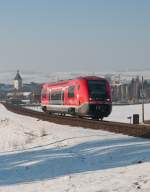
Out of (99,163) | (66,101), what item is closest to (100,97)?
(66,101)

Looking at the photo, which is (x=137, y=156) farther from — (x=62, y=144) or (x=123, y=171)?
(x=62, y=144)

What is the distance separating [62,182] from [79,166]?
2304 mm

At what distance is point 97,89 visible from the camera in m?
35.0

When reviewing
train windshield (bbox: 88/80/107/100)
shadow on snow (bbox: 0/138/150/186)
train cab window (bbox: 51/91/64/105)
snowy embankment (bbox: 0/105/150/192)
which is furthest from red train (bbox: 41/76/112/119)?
shadow on snow (bbox: 0/138/150/186)

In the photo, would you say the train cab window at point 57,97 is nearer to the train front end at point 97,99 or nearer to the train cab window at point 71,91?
the train cab window at point 71,91

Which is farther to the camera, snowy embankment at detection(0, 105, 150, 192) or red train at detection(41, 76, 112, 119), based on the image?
red train at detection(41, 76, 112, 119)

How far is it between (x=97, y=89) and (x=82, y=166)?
20591mm

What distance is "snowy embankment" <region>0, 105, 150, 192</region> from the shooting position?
11.7 m

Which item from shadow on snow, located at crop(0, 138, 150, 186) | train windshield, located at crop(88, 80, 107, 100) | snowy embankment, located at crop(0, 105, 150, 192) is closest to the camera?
snowy embankment, located at crop(0, 105, 150, 192)

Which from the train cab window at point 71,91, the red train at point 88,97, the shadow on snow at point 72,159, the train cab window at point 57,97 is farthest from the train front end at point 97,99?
the shadow on snow at point 72,159

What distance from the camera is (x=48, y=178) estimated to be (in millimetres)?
13359

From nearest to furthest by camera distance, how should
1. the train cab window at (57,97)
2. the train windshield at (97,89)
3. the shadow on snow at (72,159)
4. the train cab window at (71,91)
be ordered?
the shadow on snow at (72,159), the train windshield at (97,89), the train cab window at (71,91), the train cab window at (57,97)

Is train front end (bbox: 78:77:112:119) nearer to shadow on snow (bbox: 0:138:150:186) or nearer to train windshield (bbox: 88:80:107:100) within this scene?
train windshield (bbox: 88:80:107:100)

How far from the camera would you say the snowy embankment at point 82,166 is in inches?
461
